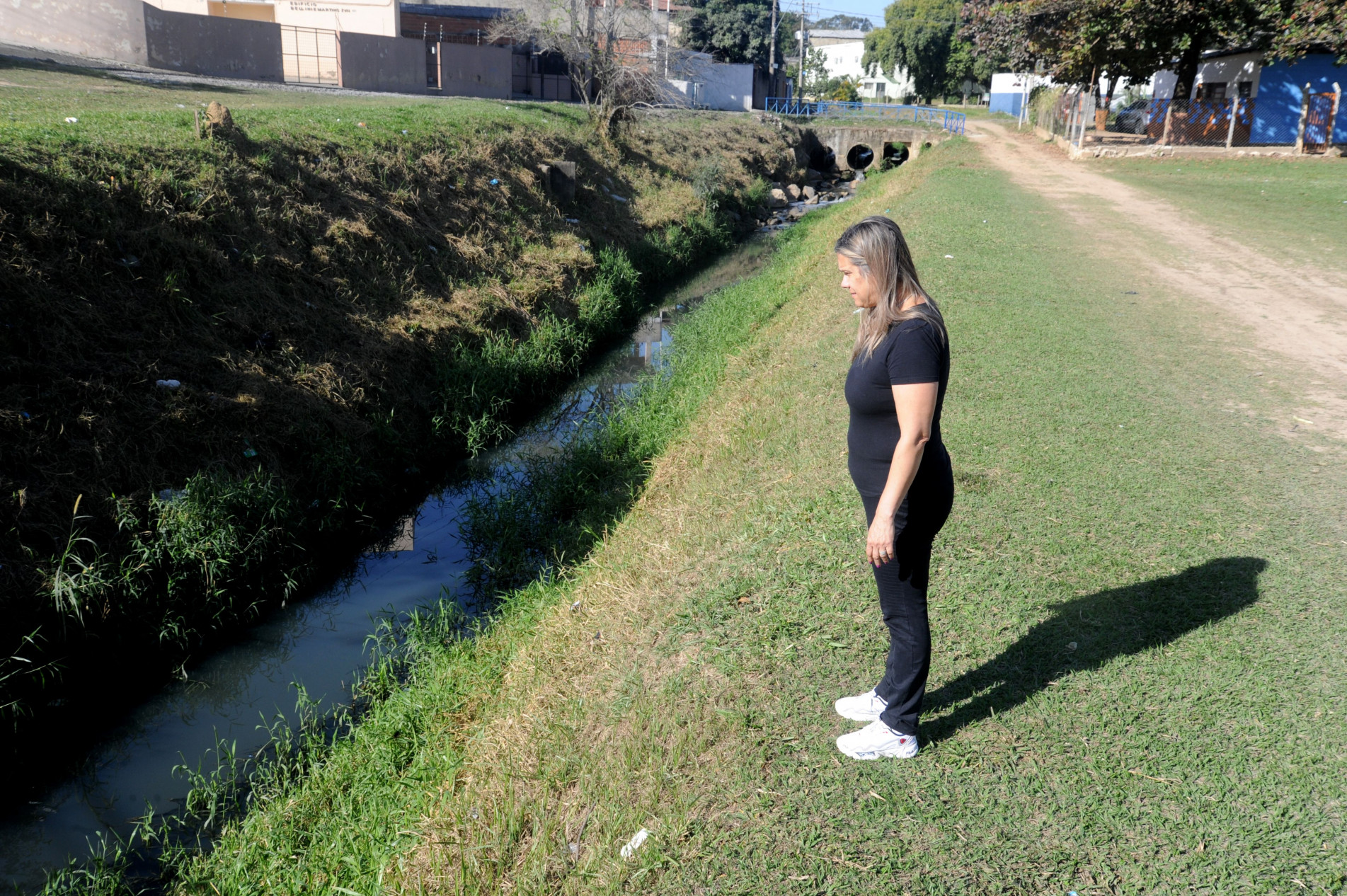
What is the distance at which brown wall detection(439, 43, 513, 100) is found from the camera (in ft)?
97.8

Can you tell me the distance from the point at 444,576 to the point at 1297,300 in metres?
9.56

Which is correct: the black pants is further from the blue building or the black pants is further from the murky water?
the blue building

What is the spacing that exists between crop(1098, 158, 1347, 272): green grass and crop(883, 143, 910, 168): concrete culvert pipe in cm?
1987

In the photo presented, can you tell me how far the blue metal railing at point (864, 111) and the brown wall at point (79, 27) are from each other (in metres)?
28.8

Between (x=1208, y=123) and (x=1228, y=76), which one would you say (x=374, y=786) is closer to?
(x=1208, y=123)

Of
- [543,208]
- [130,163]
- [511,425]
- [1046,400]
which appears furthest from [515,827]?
[543,208]

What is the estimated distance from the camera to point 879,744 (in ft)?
11.0

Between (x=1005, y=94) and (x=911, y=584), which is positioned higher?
(x=1005, y=94)

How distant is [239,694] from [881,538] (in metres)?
4.55

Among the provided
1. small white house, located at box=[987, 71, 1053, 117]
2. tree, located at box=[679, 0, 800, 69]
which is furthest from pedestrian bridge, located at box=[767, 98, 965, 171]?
small white house, located at box=[987, 71, 1053, 117]

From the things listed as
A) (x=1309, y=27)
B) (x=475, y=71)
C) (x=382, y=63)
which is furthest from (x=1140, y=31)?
(x=382, y=63)

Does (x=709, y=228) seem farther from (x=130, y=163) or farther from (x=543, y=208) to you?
(x=130, y=163)

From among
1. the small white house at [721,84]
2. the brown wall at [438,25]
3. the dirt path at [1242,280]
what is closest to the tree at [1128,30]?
the dirt path at [1242,280]

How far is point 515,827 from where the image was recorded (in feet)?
11.6
